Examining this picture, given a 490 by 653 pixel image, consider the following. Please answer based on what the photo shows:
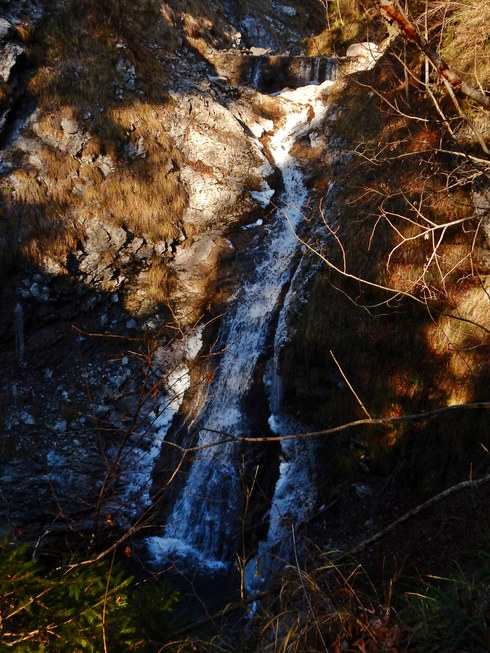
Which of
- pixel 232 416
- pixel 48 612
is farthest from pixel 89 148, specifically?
pixel 48 612

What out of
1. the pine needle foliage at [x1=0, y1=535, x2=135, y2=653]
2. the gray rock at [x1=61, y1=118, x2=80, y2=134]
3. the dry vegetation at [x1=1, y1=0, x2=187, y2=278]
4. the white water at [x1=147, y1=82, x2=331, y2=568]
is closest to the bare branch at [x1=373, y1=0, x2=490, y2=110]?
the pine needle foliage at [x1=0, y1=535, x2=135, y2=653]

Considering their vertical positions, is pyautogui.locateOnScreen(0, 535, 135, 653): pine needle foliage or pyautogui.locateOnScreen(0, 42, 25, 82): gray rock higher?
pyautogui.locateOnScreen(0, 42, 25, 82): gray rock

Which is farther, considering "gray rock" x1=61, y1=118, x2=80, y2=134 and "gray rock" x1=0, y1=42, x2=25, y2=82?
"gray rock" x1=61, y1=118, x2=80, y2=134

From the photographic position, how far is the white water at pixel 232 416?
698 cm

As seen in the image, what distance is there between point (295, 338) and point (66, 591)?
16.9ft

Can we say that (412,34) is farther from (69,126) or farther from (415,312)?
(69,126)

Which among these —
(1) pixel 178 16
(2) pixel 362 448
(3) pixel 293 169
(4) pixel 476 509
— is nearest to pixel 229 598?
(2) pixel 362 448

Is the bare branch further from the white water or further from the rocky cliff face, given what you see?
the rocky cliff face

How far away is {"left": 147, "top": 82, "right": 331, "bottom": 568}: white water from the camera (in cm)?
698

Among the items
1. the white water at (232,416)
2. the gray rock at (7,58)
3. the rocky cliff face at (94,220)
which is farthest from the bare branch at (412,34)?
the gray rock at (7,58)

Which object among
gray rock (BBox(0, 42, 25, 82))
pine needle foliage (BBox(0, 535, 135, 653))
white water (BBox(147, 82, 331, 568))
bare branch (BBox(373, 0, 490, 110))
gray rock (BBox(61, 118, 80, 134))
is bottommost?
white water (BBox(147, 82, 331, 568))

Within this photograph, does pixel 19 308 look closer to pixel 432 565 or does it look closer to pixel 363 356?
pixel 363 356

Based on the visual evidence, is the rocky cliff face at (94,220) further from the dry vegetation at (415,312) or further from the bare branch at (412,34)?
the bare branch at (412,34)

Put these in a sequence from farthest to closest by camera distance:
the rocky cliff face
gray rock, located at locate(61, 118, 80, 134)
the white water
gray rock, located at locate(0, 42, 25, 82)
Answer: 1. gray rock, located at locate(61, 118, 80, 134)
2. gray rock, located at locate(0, 42, 25, 82)
3. the rocky cliff face
4. the white water
